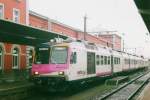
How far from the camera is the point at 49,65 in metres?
19.2

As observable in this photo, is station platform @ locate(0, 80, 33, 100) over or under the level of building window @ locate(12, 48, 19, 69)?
under

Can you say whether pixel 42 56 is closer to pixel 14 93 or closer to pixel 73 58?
pixel 73 58

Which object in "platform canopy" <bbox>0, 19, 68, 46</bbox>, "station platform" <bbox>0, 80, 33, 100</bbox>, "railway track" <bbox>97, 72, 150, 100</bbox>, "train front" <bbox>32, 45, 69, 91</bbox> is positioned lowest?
"railway track" <bbox>97, 72, 150, 100</bbox>

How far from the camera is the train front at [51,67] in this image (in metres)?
18.9

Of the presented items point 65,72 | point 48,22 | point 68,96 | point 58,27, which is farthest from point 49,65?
point 58,27

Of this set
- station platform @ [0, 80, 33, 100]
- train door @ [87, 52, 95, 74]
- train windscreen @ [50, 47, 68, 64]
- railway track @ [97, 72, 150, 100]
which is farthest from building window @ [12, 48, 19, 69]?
train windscreen @ [50, 47, 68, 64]

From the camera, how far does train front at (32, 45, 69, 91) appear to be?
1891 cm

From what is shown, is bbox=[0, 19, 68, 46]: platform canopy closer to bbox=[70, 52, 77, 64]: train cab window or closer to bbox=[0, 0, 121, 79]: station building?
bbox=[70, 52, 77, 64]: train cab window

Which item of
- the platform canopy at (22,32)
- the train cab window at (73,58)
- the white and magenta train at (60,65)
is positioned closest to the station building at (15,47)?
the platform canopy at (22,32)

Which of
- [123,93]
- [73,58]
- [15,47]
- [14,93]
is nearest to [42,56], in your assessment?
[73,58]

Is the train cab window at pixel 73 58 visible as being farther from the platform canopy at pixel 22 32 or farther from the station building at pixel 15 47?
the station building at pixel 15 47

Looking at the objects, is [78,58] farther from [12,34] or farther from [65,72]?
[12,34]

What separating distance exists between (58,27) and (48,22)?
4.68 meters

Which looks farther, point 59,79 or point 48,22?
point 48,22
